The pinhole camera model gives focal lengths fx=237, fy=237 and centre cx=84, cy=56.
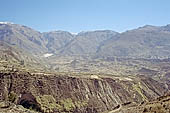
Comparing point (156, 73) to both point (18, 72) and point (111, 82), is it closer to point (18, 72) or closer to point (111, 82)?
point (111, 82)

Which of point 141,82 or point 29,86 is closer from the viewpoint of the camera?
point 29,86

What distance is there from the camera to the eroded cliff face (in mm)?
76375

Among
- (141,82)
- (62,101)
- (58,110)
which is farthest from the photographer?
(141,82)

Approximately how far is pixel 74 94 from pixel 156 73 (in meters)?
126

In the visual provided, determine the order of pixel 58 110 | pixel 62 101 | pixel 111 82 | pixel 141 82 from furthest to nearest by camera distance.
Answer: pixel 141 82, pixel 111 82, pixel 62 101, pixel 58 110

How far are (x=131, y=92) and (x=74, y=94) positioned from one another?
1019 inches

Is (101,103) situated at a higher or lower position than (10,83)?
lower

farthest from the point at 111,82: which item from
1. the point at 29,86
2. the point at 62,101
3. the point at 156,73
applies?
the point at 156,73

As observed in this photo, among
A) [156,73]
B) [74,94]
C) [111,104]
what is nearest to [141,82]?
[111,104]

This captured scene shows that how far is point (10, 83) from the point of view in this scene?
8262 cm

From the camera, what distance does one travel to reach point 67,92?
86125 millimetres

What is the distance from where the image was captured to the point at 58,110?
74562mm

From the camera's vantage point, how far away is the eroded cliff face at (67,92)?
251 feet

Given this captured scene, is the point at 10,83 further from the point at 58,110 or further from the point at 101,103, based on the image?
the point at 101,103
